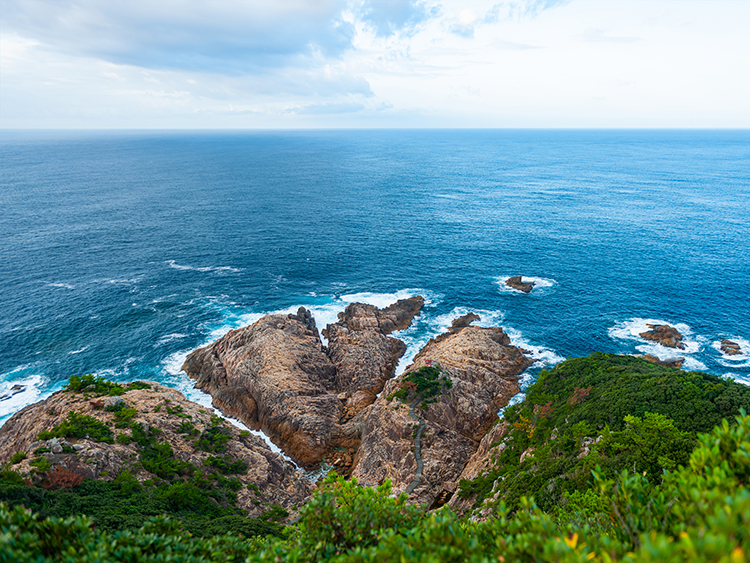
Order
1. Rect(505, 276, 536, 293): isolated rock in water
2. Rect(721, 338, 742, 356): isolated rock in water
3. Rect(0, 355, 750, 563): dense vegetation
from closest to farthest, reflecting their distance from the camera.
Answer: Rect(0, 355, 750, 563): dense vegetation, Rect(721, 338, 742, 356): isolated rock in water, Rect(505, 276, 536, 293): isolated rock in water

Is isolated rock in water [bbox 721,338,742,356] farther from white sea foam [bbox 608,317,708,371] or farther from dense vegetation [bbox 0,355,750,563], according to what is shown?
dense vegetation [bbox 0,355,750,563]

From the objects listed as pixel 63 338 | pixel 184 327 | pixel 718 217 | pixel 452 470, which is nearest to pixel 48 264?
pixel 63 338

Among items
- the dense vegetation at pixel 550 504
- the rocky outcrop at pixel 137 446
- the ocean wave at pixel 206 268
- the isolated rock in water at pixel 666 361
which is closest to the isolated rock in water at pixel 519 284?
the isolated rock in water at pixel 666 361

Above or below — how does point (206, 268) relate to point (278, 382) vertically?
above

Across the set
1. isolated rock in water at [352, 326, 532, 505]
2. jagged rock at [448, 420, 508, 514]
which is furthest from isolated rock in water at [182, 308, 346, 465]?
jagged rock at [448, 420, 508, 514]

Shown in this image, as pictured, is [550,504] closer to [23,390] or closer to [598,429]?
[598,429]

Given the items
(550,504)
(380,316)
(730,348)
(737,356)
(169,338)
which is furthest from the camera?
(380,316)

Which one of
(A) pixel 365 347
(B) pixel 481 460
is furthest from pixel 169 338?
(B) pixel 481 460
